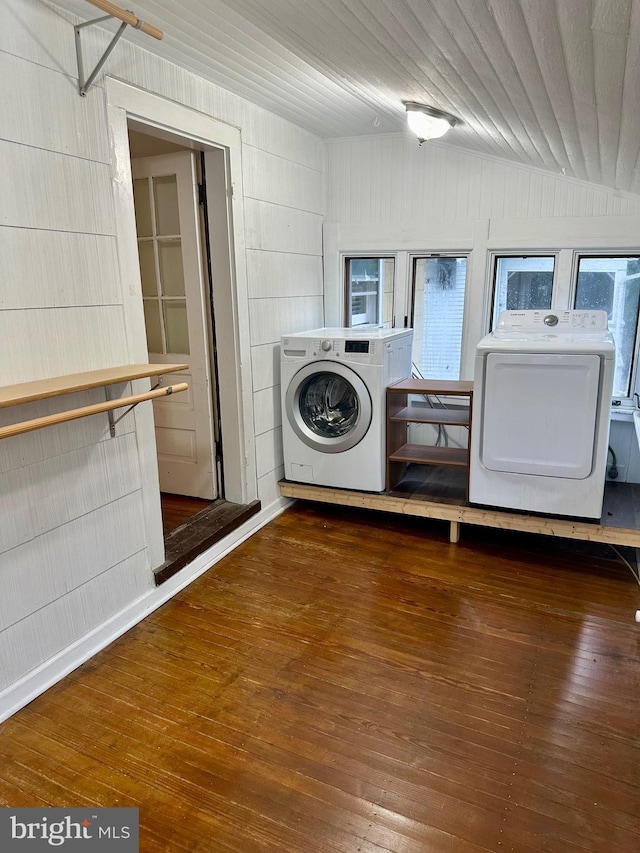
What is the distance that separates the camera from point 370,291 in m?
4.38

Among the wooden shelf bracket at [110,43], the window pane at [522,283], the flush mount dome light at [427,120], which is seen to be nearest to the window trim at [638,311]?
the window pane at [522,283]

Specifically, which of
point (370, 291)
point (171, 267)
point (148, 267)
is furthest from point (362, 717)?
point (370, 291)

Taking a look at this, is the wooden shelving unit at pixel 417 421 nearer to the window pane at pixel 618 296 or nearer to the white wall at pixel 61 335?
the window pane at pixel 618 296

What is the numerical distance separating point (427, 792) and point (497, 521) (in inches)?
67.1

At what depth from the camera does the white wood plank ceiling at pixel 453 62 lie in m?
1.28

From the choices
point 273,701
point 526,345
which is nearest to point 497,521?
point 526,345

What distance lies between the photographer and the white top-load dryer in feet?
9.40

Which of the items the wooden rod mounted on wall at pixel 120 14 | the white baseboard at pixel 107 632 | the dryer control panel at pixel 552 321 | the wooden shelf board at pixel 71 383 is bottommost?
the white baseboard at pixel 107 632

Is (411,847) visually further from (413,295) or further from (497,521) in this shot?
(413,295)

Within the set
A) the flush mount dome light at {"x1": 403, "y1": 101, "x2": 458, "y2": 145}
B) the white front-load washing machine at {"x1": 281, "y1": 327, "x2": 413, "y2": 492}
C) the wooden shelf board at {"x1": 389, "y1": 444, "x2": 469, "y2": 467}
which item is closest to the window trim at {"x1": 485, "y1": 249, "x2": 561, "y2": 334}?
the white front-load washing machine at {"x1": 281, "y1": 327, "x2": 413, "y2": 492}

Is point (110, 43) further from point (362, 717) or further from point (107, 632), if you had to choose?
point (362, 717)

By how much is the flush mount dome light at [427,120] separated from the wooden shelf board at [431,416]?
153cm

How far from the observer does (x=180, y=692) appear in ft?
7.18

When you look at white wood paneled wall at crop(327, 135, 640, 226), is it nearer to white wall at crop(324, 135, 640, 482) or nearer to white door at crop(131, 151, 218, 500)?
white wall at crop(324, 135, 640, 482)
